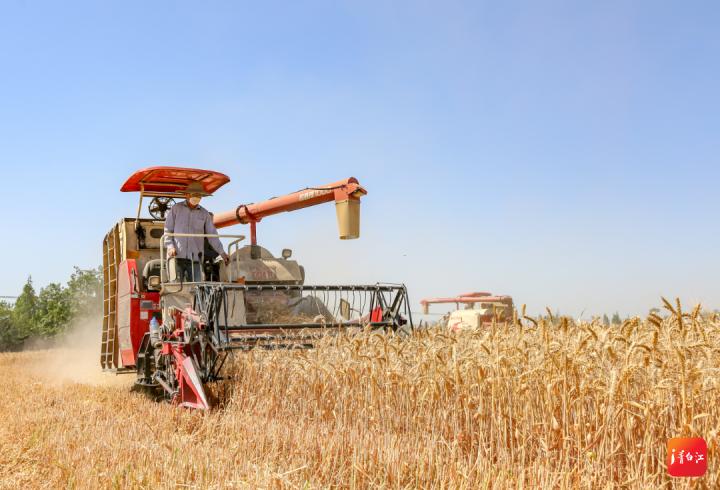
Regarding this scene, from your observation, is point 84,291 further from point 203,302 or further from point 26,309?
point 203,302

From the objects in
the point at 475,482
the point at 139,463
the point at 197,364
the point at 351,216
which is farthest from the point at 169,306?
the point at 475,482

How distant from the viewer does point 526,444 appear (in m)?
4.14

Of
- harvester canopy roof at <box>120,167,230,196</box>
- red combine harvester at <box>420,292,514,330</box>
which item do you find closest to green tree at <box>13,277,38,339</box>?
red combine harvester at <box>420,292,514,330</box>

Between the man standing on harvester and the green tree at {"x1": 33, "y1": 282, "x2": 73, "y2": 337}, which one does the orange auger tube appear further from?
the green tree at {"x1": 33, "y1": 282, "x2": 73, "y2": 337}

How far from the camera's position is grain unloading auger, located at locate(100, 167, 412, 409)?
6.73m

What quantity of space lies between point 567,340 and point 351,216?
5.62 metres

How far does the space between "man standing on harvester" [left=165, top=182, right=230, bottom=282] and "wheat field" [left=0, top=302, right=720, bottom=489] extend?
2.40 m

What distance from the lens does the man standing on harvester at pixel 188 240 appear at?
26.9 ft

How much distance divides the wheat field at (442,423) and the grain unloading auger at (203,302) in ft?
2.34

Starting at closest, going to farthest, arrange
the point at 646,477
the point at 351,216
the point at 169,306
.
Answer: the point at 646,477 < the point at 169,306 < the point at 351,216

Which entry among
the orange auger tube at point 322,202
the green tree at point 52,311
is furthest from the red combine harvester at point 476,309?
the green tree at point 52,311

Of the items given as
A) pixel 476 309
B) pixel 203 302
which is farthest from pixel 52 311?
pixel 203 302

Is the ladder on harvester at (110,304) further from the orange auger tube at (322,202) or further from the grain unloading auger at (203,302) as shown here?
the orange auger tube at (322,202)

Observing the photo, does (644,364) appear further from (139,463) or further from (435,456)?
(139,463)
